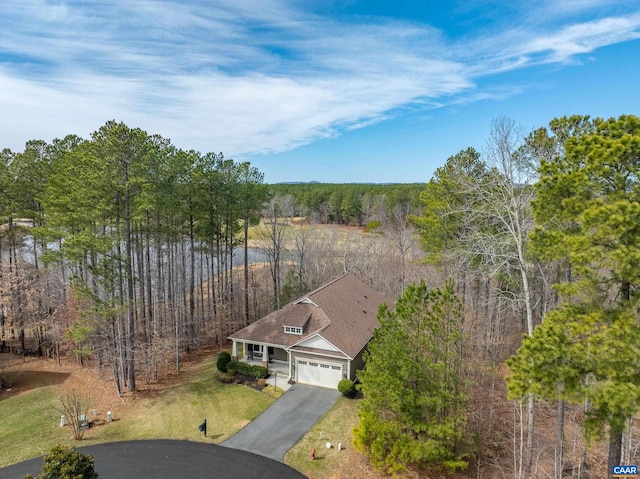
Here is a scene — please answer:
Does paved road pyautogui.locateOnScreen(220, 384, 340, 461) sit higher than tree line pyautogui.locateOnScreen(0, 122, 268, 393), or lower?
lower

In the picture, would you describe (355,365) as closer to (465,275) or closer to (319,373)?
(319,373)

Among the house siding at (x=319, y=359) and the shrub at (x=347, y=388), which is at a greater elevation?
the house siding at (x=319, y=359)

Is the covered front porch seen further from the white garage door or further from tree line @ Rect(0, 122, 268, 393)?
Answer: tree line @ Rect(0, 122, 268, 393)

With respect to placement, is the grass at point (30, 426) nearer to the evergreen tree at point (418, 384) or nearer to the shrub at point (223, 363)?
the shrub at point (223, 363)

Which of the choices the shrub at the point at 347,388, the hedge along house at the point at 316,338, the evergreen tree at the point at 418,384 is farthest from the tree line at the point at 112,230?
the evergreen tree at the point at 418,384

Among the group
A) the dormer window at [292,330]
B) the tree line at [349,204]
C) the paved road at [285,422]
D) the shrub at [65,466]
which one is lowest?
the paved road at [285,422]

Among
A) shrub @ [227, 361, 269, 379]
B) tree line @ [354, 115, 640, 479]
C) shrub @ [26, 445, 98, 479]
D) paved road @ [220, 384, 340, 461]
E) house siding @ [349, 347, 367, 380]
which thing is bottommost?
paved road @ [220, 384, 340, 461]

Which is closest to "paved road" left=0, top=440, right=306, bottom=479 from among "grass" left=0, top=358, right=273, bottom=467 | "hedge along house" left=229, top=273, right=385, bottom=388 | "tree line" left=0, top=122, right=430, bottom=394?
"grass" left=0, top=358, right=273, bottom=467

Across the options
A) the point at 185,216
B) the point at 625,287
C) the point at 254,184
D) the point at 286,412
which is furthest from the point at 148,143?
the point at 625,287

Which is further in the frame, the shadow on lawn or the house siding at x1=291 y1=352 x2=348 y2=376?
the shadow on lawn
